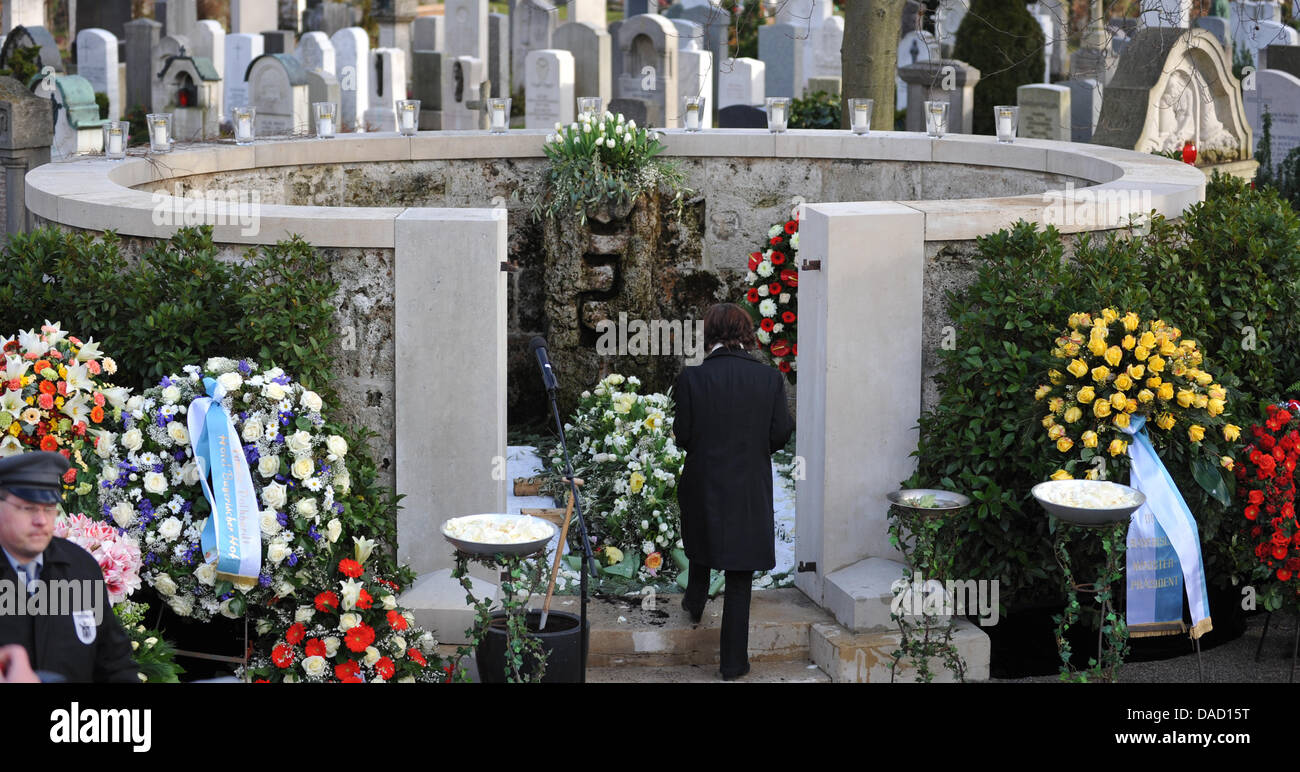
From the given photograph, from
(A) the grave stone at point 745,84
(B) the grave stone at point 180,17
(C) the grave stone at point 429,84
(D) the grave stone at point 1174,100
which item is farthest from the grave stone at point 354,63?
(D) the grave stone at point 1174,100

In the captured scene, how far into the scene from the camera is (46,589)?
3.81m

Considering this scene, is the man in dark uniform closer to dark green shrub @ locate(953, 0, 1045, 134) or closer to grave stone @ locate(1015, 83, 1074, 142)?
grave stone @ locate(1015, 83, 1074, 142)

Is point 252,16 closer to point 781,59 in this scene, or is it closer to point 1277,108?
point 781,59

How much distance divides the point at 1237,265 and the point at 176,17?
15985mm

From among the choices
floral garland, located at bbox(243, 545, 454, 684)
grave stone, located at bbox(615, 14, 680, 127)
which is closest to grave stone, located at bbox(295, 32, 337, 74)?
grave stone, located at bbox(615, 14, 680, 127)

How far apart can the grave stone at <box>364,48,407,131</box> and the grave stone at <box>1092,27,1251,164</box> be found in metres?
8.84

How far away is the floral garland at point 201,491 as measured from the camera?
5539 millimetres

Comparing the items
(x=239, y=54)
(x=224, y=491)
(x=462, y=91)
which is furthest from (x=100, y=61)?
(x=224, y=491)

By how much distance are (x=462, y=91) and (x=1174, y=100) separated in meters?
8.52

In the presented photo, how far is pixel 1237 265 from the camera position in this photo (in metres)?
6.57

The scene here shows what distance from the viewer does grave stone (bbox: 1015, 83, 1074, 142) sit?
555 inches
